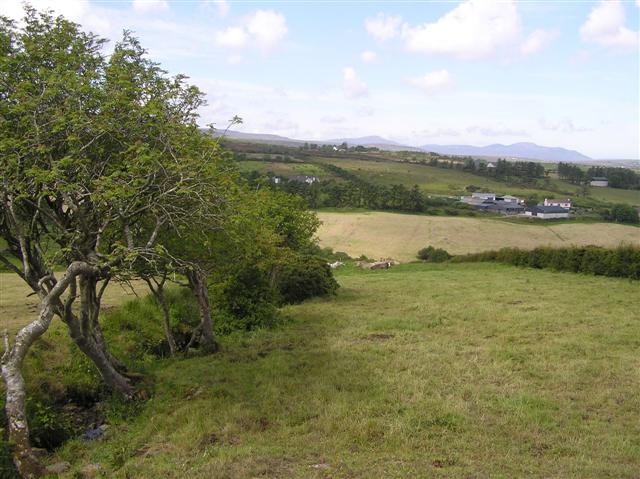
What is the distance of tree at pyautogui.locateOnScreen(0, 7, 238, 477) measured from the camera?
32.7 feet

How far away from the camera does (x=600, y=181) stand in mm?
133375

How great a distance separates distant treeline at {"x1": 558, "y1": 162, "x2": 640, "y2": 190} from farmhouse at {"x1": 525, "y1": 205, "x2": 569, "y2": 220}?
52747 millimetres

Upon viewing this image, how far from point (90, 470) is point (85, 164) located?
625cm

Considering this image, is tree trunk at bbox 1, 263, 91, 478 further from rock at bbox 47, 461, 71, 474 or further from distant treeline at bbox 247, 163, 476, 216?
distant treeline at bbox 247, 163, 476, 216

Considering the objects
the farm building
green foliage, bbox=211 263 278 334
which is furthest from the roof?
green foliage, bbox=211 263 278 334

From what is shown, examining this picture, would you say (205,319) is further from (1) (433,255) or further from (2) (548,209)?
(2) (548,209)

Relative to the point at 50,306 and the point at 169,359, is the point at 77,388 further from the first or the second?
the point at 50,306

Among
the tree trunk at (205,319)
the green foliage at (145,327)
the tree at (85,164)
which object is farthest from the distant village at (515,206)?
the tree at (85,164)

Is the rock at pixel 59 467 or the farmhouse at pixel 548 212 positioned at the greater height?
the farmhouse at pixel 548 212

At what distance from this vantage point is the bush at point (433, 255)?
52594 millimetres

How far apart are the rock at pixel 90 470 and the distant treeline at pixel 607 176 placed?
468ft

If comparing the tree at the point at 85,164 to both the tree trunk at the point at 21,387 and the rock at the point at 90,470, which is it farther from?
the rock at the point at 90,470

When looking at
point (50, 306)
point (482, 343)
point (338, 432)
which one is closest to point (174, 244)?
point (50, 306)

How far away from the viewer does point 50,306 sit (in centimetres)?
946
